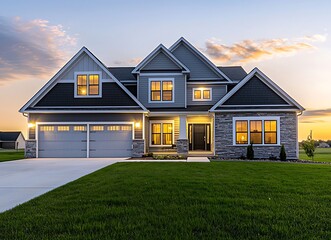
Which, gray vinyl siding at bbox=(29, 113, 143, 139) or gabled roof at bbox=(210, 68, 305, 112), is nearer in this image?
gabled roof at bbox=(210, 68, 305, 112)

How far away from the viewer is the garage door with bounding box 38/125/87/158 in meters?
20.8

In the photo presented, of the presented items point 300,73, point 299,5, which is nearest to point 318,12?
point 299,5

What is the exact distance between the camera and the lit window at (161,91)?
73.7ft

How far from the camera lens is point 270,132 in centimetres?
2025

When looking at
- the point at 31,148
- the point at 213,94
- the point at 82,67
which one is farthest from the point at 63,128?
the point at 213,94

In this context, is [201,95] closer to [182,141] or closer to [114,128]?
[182,141]

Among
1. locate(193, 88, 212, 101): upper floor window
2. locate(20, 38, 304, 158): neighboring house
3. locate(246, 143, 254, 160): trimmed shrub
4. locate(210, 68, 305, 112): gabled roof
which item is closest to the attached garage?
locate(20, 38, 304, 158): neighboring house

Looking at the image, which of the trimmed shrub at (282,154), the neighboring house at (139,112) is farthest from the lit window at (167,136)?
the trimmed shrub at (282,154)

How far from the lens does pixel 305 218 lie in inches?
211

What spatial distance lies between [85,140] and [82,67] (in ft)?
16.6

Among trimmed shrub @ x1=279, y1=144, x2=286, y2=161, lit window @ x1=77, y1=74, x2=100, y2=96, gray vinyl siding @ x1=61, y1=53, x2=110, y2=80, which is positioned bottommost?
trimmed shrub @ x1=279, y1=144, x2=286, y2=161

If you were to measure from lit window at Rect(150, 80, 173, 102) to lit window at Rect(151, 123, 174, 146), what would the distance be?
6.81ft

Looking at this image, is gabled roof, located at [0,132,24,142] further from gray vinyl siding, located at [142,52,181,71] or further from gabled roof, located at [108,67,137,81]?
gray vinyl siding, located at [142,52,181,71]

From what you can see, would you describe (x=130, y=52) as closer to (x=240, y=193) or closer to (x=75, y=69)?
(x=75, y=69)
